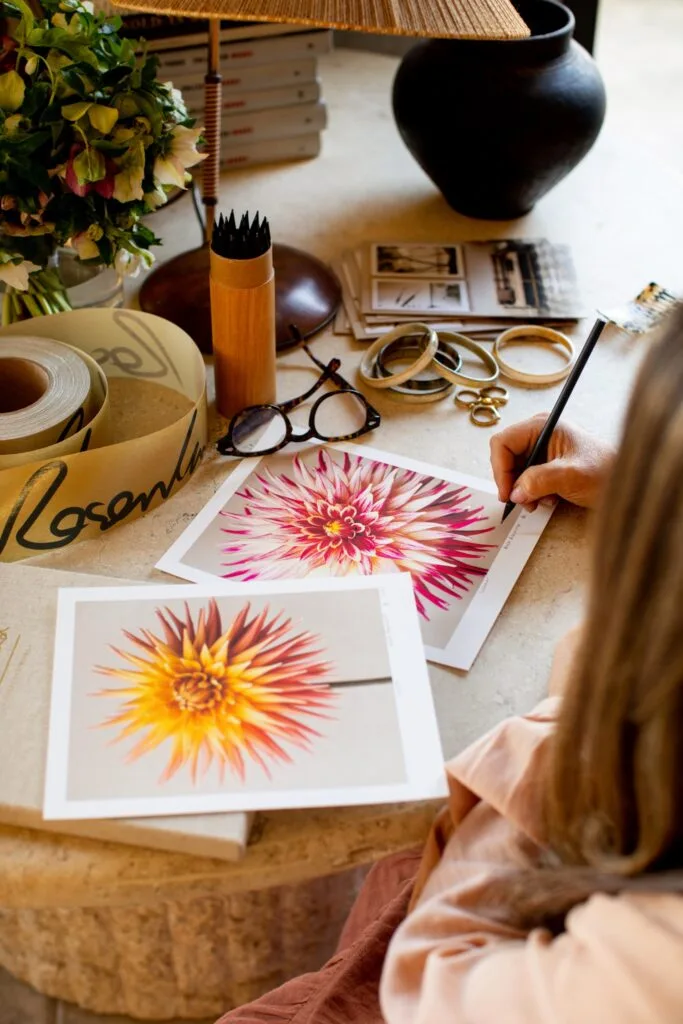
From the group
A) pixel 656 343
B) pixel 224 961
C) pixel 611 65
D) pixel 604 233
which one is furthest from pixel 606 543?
pixel 611 65

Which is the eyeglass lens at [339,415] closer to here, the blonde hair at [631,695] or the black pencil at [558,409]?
the black pencil at [558,409]

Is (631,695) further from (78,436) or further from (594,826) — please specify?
(78,436)

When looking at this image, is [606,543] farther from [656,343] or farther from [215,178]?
[215,178]

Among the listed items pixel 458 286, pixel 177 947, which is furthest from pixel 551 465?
pixel 177 947

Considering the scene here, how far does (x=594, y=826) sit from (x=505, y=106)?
35.5 inches

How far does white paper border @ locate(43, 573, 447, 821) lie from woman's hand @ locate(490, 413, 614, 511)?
16 centimetres

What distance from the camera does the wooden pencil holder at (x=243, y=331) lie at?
98cm

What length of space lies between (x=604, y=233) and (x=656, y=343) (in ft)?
3.05

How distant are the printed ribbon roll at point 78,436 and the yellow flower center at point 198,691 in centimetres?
22

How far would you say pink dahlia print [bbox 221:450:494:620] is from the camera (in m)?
0.88

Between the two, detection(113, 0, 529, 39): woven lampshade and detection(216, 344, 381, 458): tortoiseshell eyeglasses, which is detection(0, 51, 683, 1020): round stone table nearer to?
detection(216, 344, 381, 458): tortoiseshell eyeglasses

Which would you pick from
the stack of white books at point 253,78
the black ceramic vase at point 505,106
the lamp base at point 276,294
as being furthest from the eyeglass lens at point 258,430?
the stack of white books at point 253,78

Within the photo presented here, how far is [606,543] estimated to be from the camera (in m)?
0.55

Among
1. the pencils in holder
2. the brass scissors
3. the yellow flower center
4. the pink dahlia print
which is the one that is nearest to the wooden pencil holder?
the pencils in holder
